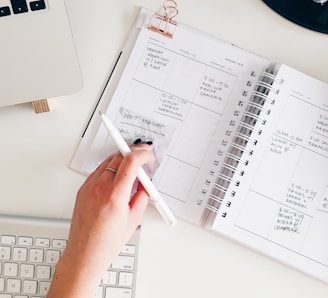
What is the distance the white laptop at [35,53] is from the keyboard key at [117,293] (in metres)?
0.28

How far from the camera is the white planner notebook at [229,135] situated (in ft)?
2.42

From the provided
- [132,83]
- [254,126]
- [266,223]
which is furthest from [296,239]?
[132,83]

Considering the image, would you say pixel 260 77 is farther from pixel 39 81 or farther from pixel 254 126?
pixel 39 81

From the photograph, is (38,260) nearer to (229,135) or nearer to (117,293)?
(117,293)

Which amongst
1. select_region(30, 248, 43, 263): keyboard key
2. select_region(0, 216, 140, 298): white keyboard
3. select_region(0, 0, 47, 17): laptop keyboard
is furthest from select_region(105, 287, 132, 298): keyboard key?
select_region(0, 0, 47, 17): laptop keyboard

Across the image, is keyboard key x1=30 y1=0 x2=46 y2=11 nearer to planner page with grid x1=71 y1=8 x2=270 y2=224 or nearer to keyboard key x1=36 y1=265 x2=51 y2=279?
planner page with grid x1=71 y1=8 x2=270 y2=224

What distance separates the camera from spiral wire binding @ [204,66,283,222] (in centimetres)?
73

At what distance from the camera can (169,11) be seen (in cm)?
76

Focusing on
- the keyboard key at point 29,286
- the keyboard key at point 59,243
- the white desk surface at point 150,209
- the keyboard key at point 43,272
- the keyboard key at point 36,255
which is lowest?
the keyboard key at point 29,286

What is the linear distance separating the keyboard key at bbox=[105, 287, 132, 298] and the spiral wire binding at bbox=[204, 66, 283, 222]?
16cm

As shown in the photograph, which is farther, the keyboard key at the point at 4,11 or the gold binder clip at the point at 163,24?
the gold binder clip at the point at 163,24

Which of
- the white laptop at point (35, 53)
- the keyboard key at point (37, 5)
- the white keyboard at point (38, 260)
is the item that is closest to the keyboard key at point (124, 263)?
the white keyboard at point (38, 260)

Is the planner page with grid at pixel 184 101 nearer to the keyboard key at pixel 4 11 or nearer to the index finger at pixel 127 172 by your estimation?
the index finger at pixel 127 172

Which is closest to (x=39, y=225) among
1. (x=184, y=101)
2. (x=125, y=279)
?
(x=125, y=279)
